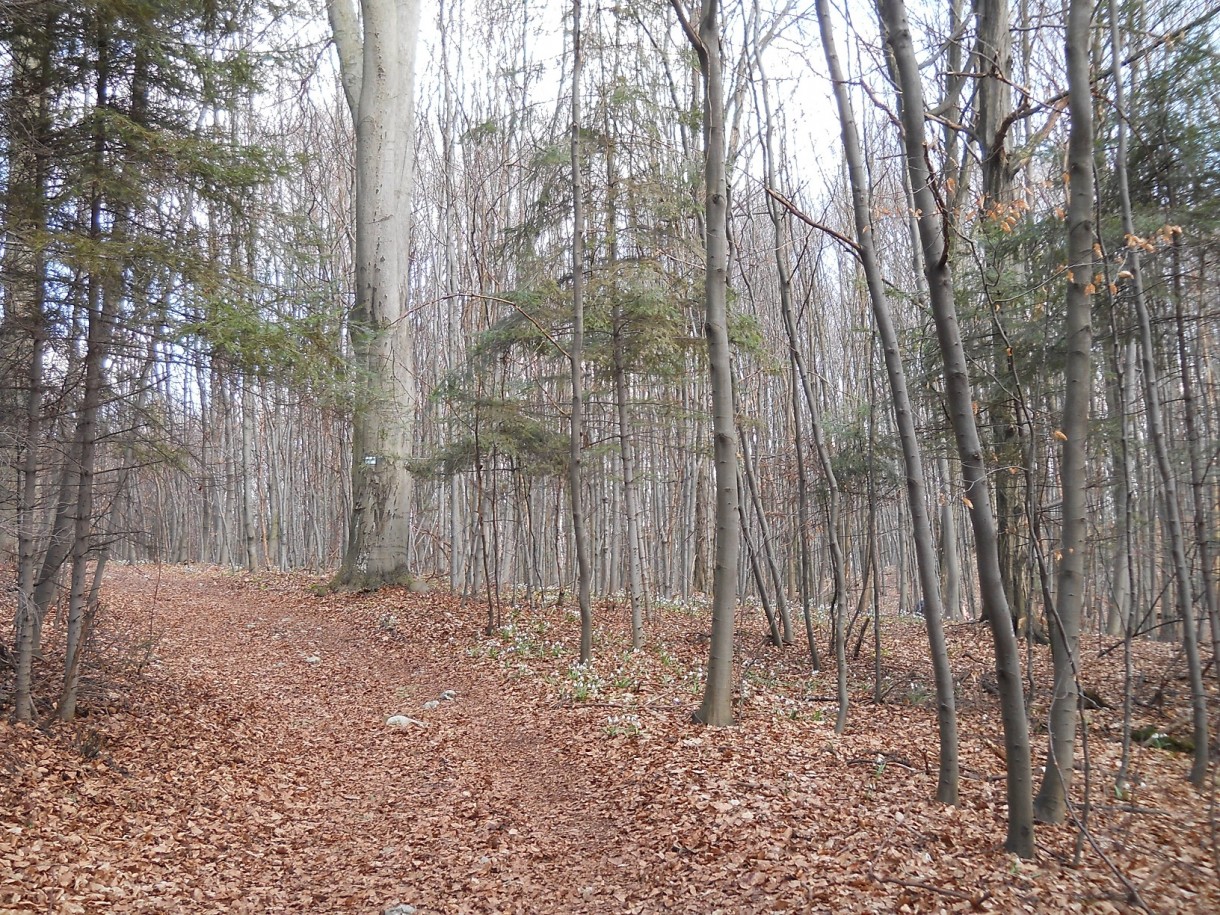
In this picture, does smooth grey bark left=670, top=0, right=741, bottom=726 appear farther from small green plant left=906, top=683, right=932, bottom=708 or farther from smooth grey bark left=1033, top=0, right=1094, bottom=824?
smooth grey bark left=1033, top=0, right=1094, bottom=824

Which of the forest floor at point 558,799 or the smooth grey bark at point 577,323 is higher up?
the smooth grey bark at point 577,323

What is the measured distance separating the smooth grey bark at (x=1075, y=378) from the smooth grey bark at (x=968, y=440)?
0.23 metres

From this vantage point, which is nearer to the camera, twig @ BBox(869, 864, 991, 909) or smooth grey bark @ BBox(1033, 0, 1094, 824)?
twig @ BBox(869, 864, 991, 909)

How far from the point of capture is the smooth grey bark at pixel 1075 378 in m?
4.08

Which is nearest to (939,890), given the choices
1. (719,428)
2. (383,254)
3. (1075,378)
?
(1075,378)

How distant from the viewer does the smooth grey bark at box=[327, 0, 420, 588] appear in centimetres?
1463

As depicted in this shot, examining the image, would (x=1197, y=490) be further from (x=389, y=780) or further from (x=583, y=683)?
(x=389, y=780)

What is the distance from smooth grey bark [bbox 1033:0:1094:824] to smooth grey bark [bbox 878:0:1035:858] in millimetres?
232

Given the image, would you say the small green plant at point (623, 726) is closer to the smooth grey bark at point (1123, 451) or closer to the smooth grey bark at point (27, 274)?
the smooth grey bark at point (1123, 451)

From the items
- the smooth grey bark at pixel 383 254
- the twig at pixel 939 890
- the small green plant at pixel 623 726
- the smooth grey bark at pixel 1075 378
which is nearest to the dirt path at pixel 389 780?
the small green plant at pixel 623 726

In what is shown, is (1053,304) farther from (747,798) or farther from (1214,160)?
(747,798)

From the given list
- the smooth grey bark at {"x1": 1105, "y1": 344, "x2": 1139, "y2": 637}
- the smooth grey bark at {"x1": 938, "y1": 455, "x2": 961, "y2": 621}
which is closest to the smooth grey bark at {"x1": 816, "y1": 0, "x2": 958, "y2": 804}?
the smooth grey bark at {"x1": 1105, "y1": 344, "x2": 1139, "y2": 637}

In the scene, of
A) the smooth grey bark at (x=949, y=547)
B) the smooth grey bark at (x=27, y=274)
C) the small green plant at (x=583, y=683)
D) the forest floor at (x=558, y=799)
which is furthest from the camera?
the smooth grey bark at (x=949, y=547)

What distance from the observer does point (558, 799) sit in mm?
6055
